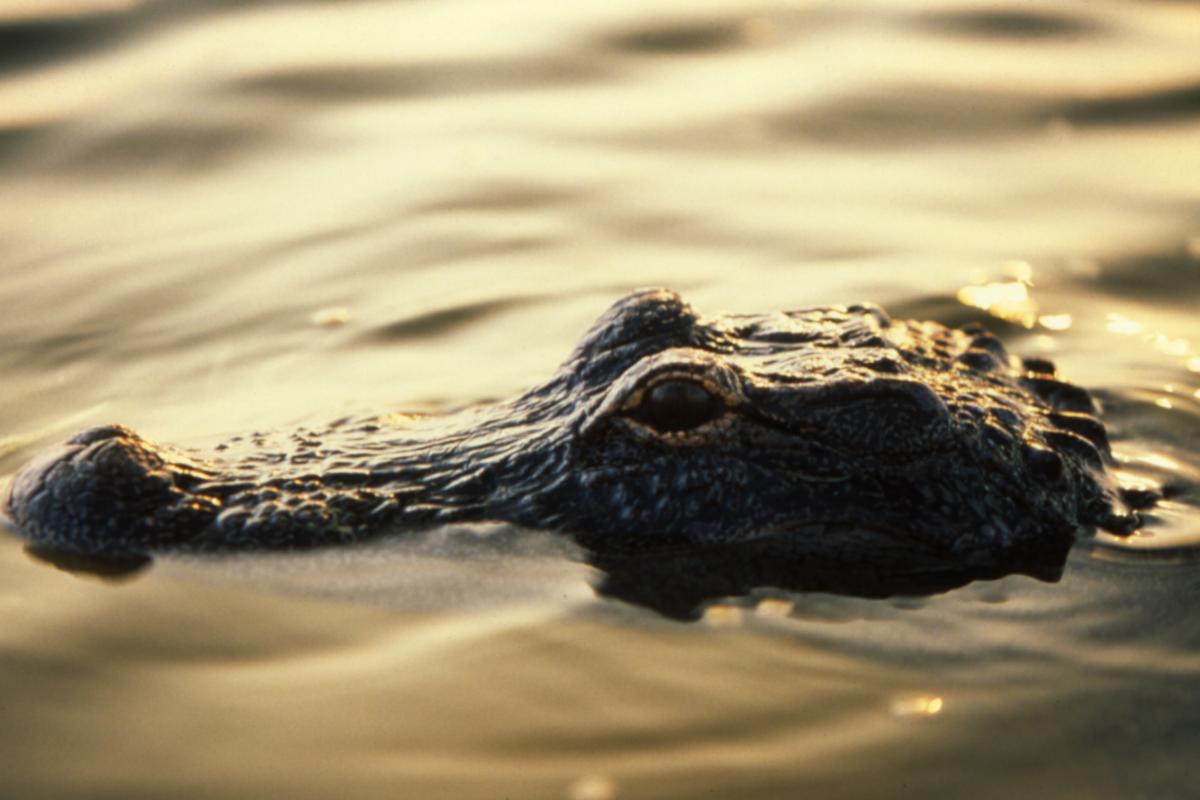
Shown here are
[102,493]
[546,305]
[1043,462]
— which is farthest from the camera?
[546,305]

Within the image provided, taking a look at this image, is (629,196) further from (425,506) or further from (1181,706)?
(1181,706)

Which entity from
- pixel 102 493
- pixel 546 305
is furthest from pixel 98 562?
pixel 546 305

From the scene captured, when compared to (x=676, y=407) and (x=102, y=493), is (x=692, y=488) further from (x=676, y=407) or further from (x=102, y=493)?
(x=102, y=493)

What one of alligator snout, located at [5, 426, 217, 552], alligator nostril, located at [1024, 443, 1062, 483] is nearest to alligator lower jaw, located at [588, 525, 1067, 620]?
alligator nostril, located at [1024, 443, 1062, 483]

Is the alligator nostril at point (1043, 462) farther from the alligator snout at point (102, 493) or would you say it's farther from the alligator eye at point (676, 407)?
the alligator snout at point (102, 493)

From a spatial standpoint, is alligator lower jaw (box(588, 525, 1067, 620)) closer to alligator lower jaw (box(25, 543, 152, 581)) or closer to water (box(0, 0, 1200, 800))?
water (box(0, 0, 1200, 800))

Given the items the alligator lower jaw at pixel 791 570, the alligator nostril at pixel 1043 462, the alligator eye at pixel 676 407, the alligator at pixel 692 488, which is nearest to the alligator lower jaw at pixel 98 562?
the alligator at pixel 692 488
